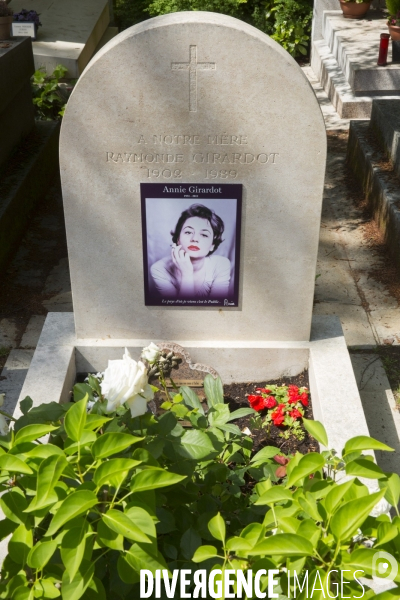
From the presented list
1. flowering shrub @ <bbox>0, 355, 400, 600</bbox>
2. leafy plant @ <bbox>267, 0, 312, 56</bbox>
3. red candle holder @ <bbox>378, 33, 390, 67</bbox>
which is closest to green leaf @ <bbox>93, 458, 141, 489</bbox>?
flowering shrub @ <bbox>0, 355, 400, 600</bbox>

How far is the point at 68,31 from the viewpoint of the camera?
959 cm

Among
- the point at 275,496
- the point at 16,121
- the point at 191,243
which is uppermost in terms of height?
the point at 275,496

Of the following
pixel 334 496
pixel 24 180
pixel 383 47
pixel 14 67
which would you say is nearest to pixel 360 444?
pixel 334 496

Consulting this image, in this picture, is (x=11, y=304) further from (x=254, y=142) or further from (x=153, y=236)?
(x=254, y=142)

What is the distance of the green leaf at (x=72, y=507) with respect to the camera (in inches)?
51.0

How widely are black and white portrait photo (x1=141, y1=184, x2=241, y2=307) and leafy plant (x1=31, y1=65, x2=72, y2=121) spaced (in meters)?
4.87

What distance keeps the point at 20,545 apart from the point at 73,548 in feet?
0.61

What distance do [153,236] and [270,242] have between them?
56cm

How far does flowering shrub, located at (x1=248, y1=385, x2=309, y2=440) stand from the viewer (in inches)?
121

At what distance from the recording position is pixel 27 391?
10.0ft

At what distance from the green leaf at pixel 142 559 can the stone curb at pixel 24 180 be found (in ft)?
13.5

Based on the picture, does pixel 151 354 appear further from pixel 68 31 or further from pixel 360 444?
pixel 68 31

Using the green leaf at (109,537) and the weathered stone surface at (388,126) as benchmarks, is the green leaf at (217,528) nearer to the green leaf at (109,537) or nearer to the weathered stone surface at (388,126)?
the green leaf at (109,537)

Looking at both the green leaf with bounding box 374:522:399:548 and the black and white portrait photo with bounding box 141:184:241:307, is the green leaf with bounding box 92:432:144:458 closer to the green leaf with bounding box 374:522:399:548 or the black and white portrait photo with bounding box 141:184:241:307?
the green leaf with bounding box 374:522:399:548
